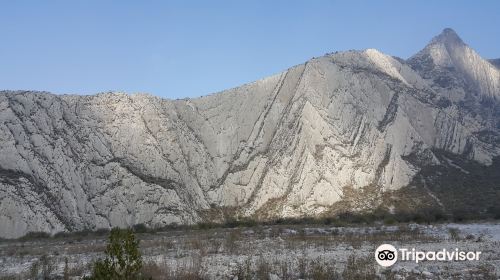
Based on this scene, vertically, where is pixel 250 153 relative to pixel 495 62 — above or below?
below

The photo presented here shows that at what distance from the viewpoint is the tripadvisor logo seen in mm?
16766

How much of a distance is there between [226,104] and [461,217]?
1533 inches

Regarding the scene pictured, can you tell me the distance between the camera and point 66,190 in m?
52.5

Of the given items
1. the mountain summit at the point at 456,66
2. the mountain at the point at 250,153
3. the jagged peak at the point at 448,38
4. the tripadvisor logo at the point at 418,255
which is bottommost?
the tripadvisor logo at the point at 418,255

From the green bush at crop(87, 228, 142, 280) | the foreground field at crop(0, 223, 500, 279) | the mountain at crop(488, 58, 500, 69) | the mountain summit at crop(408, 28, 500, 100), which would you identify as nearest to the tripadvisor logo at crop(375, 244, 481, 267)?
the foreground field at crop(0, 223, 500, 279)

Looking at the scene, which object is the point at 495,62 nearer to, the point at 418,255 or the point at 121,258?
the point at 418,255

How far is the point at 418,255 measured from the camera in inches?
714

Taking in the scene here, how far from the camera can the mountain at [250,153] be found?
53.2m

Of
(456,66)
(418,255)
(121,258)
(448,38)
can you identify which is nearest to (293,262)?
(418,255)

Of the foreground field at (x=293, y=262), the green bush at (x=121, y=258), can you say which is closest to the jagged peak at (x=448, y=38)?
the foreground field at (x=293, y=262)

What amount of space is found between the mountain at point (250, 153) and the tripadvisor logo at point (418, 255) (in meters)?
34.2

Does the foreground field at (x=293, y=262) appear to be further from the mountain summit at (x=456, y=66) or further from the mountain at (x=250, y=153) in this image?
the mountain summit at (x=456, y=66)

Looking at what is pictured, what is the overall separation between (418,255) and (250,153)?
48.6m

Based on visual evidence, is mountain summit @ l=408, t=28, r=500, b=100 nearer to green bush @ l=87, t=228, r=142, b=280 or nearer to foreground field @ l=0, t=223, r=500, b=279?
foreground field @ l=0, t=223, r=500, b=279
